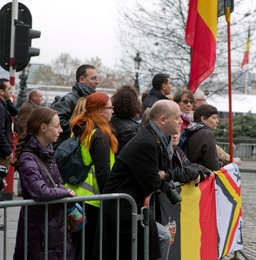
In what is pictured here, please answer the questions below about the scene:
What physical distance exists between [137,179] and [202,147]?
1.96m

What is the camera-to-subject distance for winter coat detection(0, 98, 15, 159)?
9547 millimetres

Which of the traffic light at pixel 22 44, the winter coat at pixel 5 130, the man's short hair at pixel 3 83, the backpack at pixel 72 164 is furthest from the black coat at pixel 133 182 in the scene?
the traffic light at pixel 22 44

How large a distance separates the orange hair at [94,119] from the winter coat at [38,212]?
42.0 inches

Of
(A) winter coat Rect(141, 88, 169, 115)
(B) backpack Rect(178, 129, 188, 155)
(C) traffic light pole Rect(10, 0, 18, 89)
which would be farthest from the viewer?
(C) traffic light pole Rect(10, 0, 18, 89)

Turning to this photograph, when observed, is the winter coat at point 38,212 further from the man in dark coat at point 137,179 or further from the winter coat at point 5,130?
the winter coat at point 5,130

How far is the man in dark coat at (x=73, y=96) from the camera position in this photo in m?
7.06

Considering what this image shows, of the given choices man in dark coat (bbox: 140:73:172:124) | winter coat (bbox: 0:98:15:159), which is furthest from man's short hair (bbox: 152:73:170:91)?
winter coat (bbox: 0:98:15:159)

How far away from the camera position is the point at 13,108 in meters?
9.98

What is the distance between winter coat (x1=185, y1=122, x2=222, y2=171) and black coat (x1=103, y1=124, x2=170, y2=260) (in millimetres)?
1697

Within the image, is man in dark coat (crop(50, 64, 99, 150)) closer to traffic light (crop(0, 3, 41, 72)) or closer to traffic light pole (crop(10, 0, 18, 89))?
traffic light (crop(0, 3, 41, 72))

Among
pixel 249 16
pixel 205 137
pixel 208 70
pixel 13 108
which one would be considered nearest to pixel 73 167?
pixel 205 137

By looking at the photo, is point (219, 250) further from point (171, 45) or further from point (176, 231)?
point (171, 45)

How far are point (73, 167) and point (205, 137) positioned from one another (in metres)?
1.77

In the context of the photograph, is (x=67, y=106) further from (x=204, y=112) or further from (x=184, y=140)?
(x=204, y=112)
